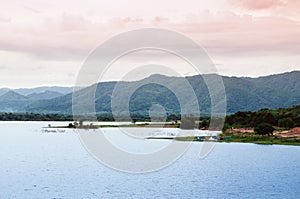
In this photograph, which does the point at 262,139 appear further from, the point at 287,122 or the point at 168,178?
the point at 168,178

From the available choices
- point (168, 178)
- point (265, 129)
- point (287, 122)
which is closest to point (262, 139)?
point (265, 129)

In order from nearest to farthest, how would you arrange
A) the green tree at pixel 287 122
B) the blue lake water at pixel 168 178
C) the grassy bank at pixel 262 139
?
the blue lake water at pixel 168 178, the grassy bank at pixel 262 139, the green tree at pixel 287 122

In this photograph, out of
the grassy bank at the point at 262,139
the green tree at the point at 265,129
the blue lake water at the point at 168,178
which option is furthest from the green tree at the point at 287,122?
the blue lake water at the point at 168,178

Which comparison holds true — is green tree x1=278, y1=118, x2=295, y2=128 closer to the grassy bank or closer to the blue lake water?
the grassy bank

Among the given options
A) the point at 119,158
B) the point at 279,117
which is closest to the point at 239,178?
the point at 119,158

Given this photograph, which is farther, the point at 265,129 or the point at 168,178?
the point at 265,129

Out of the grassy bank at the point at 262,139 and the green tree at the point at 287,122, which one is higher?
the green tree at the point at 287,122

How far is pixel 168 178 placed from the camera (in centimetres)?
5459

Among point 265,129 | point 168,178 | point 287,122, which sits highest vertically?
point 287,122

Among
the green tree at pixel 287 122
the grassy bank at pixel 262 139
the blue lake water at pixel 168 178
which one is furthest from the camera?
the green tree at pixel 287 122

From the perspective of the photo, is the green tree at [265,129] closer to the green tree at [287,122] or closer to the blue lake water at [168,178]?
the green tree at [287,122]

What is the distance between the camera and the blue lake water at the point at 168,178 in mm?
44812

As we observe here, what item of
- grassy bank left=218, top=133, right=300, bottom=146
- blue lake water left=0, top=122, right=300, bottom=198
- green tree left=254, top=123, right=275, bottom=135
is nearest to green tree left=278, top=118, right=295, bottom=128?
green tree left=254, top=123, right=275, bottom=135

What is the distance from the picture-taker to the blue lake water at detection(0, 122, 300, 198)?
147 feet
